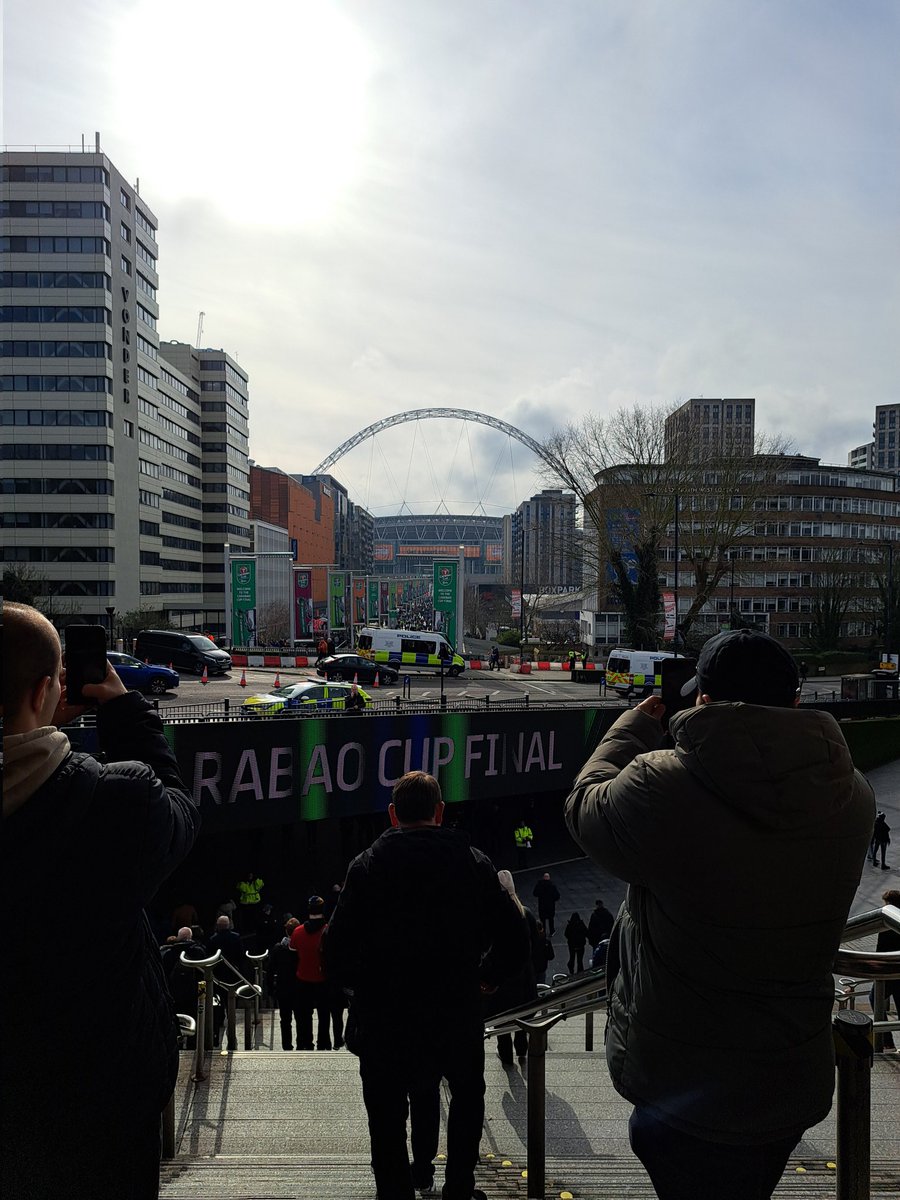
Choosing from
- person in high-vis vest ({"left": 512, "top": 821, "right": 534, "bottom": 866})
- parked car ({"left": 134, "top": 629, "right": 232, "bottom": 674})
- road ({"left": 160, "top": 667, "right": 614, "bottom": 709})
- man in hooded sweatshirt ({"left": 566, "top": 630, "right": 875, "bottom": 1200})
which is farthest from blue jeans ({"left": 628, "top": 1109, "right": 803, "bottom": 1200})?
parked car ({"left": 134, "top": 629, "right": 232, "bottom": 674})

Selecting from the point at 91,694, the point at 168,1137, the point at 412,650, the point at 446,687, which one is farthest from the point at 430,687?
the point at 91,694

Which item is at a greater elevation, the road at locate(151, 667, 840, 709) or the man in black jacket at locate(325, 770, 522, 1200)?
the man in black jacket at locate(325, 770, 522, 1200)

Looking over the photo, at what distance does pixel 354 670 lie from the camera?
1196 inches

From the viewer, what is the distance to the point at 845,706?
2777cm

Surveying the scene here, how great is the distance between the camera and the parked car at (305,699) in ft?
59.5

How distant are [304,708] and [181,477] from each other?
5419 cm

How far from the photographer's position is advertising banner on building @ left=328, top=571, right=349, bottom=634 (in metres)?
44.1

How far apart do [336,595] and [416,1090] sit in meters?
42.8

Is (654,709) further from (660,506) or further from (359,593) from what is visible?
(359,593)

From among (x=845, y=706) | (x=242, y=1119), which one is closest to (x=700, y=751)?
(x=242, y=1119)

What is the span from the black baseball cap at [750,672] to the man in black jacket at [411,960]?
0.98m

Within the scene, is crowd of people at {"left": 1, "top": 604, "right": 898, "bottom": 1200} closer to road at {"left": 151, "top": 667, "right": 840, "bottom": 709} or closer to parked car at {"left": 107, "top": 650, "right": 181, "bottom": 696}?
road at {"left": 151, "top": 667, "right": 840, "bottom": 709}

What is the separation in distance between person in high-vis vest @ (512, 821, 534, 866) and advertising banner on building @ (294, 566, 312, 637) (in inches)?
835

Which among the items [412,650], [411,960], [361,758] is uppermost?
[411,960]
